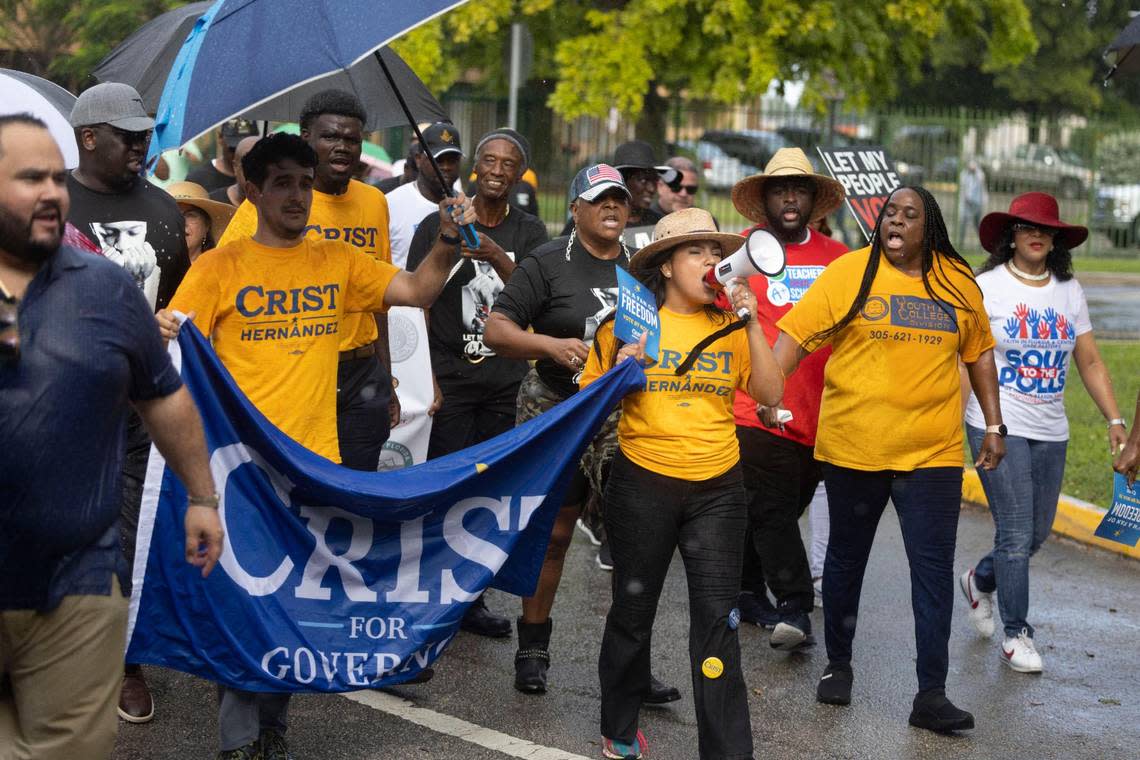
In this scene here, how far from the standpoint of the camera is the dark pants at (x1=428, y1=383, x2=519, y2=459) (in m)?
7.09

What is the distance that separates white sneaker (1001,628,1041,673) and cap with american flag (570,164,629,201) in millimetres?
2581

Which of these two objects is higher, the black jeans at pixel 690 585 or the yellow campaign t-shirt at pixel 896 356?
the yellow campaign t-shirt at pixel 896 356

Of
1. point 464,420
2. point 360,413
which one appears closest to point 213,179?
point 464,420

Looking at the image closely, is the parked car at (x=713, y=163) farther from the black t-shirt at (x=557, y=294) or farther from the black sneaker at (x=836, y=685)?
the black sneaker at (x=836, y=685)

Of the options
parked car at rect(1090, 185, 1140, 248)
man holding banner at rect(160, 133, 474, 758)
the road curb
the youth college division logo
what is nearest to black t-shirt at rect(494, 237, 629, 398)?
man holding banner at rect(160, 133, 474, 758)

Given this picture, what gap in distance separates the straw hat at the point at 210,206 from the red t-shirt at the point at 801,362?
241cm

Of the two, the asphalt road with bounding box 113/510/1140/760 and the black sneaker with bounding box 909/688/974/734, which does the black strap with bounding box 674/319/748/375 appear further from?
the black sneaker with bounding box 909/688/974/734

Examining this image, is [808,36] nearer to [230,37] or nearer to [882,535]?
[882,535]

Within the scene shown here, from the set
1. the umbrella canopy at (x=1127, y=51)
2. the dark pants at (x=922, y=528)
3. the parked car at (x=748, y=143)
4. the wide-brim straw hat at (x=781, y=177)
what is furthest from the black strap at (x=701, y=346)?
the parked car at (x=748, y=143)

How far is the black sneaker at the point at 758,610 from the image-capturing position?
734 centimetres

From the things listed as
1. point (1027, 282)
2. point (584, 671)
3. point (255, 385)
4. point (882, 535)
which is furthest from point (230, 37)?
point (882, 535)

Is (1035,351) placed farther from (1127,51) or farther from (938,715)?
(938,715)

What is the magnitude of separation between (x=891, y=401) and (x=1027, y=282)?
1360 millimetres

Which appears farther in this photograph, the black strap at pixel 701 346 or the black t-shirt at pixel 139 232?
the black t-shirt at pixel 139 232
